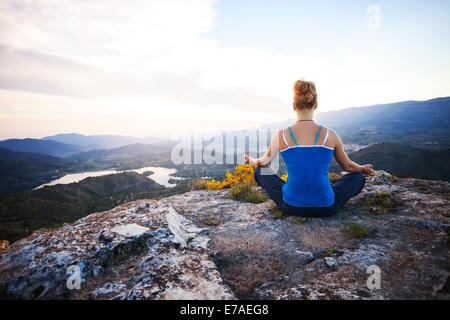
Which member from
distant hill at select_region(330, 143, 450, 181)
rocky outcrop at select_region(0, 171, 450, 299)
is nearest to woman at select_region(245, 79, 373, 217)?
rocky outcrop at select_region(0, 171, 450, 299)

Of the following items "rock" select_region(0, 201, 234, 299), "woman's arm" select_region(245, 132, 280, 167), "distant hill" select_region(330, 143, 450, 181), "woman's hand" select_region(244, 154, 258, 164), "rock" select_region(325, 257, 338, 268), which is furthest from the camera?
"distant hill" select_region(330, 143, 450, 181)

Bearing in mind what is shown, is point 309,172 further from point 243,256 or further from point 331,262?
point 243,256

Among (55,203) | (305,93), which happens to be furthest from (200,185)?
(55,203)

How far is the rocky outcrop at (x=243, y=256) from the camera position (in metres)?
2.24

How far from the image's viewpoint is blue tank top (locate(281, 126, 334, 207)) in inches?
137

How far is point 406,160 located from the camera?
79.0m

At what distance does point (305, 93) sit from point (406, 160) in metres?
103

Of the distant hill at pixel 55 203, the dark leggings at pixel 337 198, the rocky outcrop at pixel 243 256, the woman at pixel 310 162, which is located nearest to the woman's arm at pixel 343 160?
the woman at pixel 310 162

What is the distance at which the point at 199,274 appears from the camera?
99.4 inches

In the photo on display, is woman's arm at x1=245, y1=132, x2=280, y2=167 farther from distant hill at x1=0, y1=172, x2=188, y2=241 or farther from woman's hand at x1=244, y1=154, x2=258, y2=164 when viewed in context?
distant hill at x1=0, y1=172, x2=188, y2=241

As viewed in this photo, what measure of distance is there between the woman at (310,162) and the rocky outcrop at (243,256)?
44 centimetres

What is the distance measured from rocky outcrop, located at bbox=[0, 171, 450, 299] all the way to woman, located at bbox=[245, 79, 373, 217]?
436 mm

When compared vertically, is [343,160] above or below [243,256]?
above
